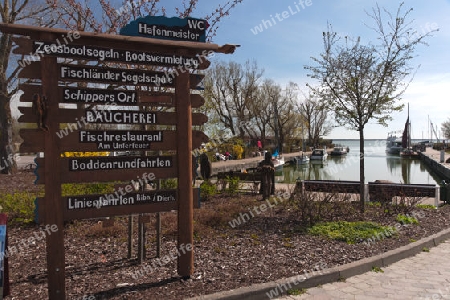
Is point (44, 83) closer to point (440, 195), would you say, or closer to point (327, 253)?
point (327, 253)

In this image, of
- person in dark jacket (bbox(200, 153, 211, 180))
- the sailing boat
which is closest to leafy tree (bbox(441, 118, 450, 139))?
the sailing boat

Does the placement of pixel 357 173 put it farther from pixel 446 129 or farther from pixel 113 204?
pixel 446 129

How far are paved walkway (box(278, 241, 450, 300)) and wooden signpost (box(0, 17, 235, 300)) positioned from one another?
1.94m

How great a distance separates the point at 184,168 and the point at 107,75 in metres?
1.51

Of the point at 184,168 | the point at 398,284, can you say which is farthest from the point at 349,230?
the point at 184,168

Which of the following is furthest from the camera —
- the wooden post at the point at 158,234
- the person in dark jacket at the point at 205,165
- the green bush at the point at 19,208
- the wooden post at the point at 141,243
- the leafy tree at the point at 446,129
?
A: the leafy tree at the point at 446,129

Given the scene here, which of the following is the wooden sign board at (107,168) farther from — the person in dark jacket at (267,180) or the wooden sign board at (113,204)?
the person in dark jacket at (267,180)

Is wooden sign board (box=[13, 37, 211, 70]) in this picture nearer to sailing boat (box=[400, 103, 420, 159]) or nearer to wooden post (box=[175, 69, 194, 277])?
wooden post (box=[175, 69, 194, 277])

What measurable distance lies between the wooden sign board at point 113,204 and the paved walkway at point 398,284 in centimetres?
195

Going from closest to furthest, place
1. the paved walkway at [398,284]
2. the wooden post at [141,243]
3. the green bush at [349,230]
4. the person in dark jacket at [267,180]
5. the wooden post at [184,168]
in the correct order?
the paved walkway at [398,284]
the wooden post at [184,168]
the wooden post at [141,243]
the green bush at [349,230]
the person in dark jacket at [267,180]

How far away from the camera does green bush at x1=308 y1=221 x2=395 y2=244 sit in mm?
6948

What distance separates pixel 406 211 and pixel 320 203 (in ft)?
7.73

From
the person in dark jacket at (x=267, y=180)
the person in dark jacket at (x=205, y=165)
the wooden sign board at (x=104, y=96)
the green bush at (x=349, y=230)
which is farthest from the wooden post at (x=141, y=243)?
the person in dark jacket at (x=205, y=165)

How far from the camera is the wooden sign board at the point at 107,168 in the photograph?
434 centimetres
